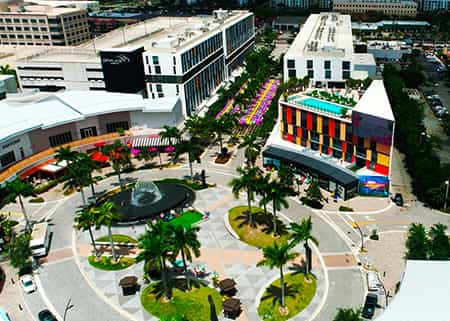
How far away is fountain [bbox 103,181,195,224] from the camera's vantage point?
261ft

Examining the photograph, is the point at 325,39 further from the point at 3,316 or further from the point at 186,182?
the point at 3,316

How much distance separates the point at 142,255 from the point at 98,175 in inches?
1846

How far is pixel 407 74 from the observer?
5851 inches

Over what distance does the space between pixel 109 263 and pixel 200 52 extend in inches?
3142

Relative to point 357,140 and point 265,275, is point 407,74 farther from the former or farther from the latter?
point 265,275

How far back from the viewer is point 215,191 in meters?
89.2

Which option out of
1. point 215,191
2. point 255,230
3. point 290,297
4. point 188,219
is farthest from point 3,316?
point 215,191

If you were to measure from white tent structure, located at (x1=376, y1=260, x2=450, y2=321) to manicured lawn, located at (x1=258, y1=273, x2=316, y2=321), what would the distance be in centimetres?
1421

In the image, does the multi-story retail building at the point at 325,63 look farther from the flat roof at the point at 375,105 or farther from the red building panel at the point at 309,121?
the red building panel at the point at 309,121

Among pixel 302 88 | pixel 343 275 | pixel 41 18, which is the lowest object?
pixel 343 275

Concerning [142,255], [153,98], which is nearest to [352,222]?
[142,255]

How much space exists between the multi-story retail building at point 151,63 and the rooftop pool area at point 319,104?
116 ft

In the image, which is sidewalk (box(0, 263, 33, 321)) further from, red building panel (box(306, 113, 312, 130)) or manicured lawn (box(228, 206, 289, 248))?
red building panel (box(306, 113, 312, 130))

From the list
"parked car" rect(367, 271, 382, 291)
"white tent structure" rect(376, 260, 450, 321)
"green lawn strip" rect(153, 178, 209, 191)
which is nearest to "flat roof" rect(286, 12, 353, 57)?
"green lawn strip" rect(153, 178, 209, 191)
